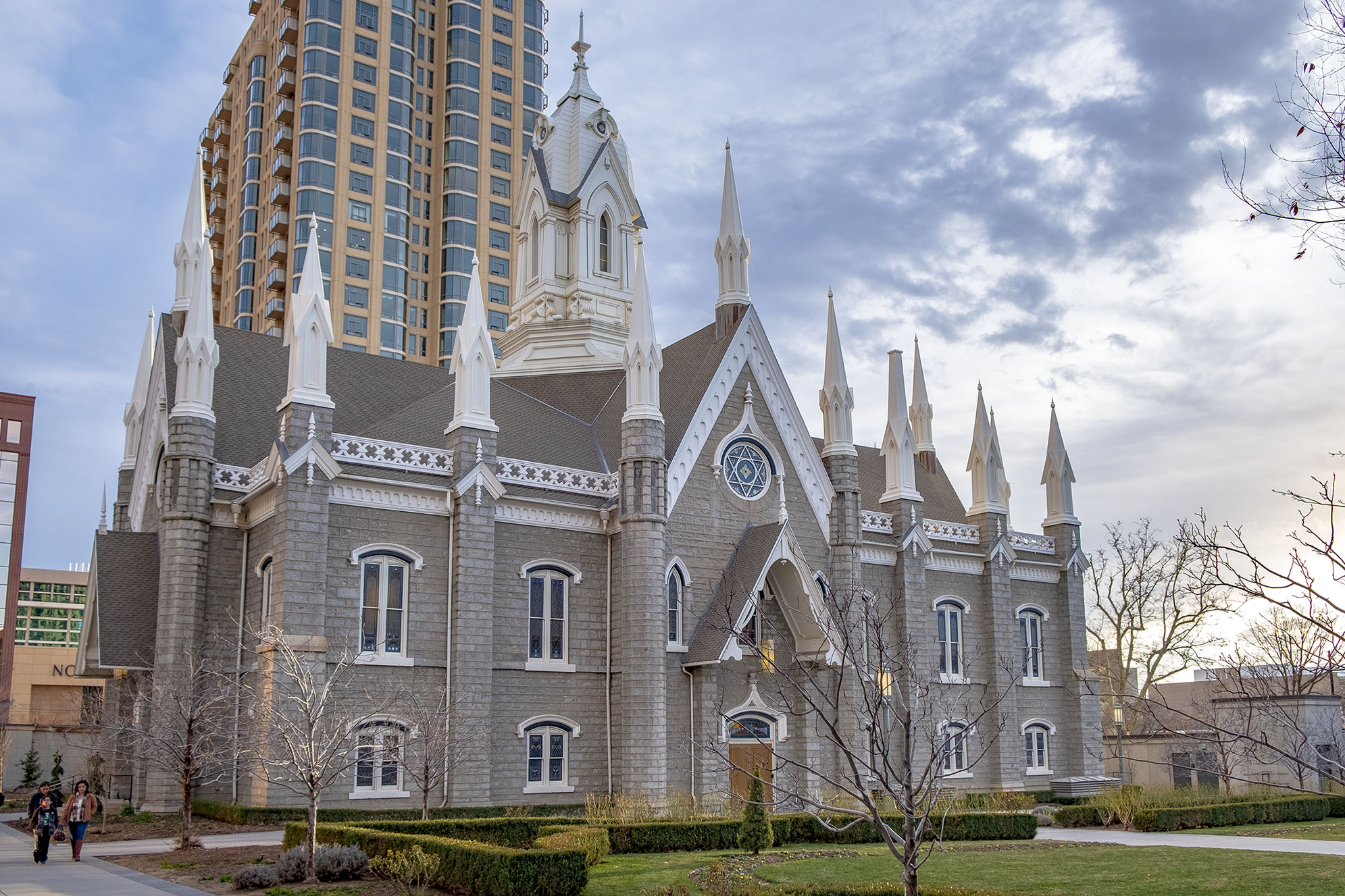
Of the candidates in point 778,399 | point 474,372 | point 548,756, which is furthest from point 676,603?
point 474,372

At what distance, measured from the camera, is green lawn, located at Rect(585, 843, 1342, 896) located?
16.7 meters

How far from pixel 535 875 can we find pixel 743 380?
21967mm

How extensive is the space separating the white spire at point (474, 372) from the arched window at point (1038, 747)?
22.6 meters

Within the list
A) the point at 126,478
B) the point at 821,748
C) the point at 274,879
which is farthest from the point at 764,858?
the point at 126,478

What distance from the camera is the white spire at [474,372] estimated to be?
31.2m

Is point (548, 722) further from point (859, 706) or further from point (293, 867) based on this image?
point (293, 867)

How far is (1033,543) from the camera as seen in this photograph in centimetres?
4384

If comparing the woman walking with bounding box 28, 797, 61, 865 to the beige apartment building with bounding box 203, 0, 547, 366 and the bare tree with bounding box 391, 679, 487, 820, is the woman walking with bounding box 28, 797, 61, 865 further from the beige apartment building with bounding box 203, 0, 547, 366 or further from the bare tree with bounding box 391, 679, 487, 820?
the beige apartment building with bounding box 203, 0, 547, 366

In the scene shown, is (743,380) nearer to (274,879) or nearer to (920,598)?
(920,598)

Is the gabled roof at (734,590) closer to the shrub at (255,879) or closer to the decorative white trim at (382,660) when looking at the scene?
the decorative white trim at (382,660)

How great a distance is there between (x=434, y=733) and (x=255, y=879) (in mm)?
7180

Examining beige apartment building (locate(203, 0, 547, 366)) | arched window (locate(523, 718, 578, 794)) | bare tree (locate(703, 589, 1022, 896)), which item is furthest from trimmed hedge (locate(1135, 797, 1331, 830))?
beige apartment building (locate(203, 0, 547, 366))

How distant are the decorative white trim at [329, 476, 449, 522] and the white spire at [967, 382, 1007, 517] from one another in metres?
20.8

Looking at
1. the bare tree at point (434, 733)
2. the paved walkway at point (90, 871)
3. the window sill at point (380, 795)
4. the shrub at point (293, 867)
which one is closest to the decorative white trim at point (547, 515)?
the bare tree at point (434, 733)
